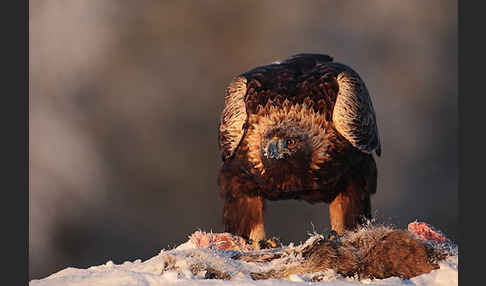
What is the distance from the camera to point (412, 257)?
4.31m

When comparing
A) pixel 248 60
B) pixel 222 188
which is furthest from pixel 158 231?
pixel 222 188

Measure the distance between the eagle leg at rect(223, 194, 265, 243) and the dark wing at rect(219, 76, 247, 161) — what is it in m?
0.45

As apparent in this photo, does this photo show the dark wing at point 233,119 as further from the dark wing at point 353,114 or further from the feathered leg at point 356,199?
the feathered leg at point 356,199

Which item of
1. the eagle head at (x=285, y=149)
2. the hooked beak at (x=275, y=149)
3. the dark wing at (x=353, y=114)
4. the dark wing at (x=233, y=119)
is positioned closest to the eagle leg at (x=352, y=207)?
the dark wing at (x=353, y=114)

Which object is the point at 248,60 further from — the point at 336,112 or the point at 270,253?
the point at 270,253

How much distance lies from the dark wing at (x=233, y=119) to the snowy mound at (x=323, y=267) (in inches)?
84.6

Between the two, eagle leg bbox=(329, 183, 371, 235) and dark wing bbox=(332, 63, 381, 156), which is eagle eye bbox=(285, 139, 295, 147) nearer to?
dark wing bbox=(332, 63, 381, 156)

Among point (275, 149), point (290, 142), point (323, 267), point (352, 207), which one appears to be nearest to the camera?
point (323, 267)

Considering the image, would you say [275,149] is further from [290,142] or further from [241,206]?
[241,206]

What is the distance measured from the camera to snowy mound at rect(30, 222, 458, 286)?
163 inches

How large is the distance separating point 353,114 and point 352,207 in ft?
2.90

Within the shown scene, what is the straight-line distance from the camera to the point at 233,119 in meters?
6.74

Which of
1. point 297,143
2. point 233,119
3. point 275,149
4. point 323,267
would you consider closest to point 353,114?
point 297,143

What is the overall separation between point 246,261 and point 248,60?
23.7ft
